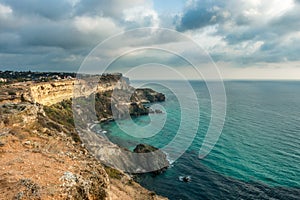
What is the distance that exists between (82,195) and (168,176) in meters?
32.2

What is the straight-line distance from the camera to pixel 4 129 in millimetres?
27859

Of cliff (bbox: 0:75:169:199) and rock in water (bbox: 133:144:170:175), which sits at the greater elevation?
cliff (bbox: 0:75:169:199)

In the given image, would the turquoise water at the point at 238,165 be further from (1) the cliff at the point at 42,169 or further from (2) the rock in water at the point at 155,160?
(1) the cliff at the point at 42,169

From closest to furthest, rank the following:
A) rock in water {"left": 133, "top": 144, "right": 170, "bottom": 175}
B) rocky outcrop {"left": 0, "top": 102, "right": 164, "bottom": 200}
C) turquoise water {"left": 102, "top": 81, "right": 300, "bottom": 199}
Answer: rocky outcrop {"left": 0, "top": 102, "right": 164, "bottom": 200}
turquoise water {"left": 102, "top": 81, "right": 300, "bottom": 199}
rock in water {"left": 133, "top": 144, "right": 170, "bottom": 175}

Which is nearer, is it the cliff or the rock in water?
the cliff

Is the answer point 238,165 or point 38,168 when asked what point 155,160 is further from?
point 38,168

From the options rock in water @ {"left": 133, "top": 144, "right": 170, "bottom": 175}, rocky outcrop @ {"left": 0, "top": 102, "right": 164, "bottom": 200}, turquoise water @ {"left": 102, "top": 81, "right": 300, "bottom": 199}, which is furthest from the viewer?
rock in water @ {"left": 133, "top": 144, "right": 170, "bottom": 175}

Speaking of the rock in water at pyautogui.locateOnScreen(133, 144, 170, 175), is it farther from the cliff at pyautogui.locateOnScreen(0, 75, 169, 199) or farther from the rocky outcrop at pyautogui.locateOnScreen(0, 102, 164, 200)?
the rocky outcrop at pyautogui.locateOnScreen(0, 102, 164, 200)

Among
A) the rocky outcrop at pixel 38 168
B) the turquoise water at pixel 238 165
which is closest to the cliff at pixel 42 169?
the rocky outcrop at pixel 38 168

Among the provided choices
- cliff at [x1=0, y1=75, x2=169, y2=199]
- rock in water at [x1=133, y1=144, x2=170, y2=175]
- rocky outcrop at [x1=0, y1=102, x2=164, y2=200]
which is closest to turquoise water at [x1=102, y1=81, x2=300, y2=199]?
rock in water at [x1=133, y1=144, x2=170, y2=175]

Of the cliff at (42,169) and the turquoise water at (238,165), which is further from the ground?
the cliff at (42,169)

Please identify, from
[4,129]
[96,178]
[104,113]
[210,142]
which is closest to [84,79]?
[104,113]

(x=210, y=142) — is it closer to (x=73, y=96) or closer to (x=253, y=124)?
(x=253, y=124)

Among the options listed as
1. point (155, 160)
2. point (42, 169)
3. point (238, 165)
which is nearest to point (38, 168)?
point (42, 169)
